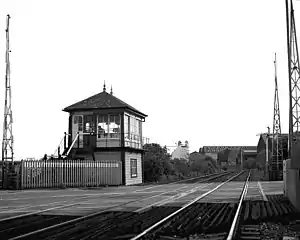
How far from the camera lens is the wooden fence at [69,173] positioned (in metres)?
29.9

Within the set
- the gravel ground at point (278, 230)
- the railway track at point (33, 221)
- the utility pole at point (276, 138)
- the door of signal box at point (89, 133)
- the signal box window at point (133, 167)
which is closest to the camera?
the gravel ground at point (278, 230)

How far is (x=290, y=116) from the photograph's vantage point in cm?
2044

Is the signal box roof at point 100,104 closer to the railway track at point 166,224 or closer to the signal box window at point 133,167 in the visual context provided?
the signal box window at point 133,167

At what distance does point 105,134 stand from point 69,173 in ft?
17.7

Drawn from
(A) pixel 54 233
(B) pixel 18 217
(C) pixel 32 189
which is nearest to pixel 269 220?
(A) pixel 54 233

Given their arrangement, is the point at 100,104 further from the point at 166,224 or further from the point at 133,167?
the point at 166,224

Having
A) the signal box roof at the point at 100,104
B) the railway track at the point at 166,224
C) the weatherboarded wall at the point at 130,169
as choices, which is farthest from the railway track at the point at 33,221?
the signal box roof at the point at 100,104

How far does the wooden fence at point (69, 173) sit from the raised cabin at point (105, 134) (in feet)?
3.59

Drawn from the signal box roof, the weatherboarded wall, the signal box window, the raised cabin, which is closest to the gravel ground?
the raised cabin

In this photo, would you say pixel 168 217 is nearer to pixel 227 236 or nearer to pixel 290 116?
pixel 227 236

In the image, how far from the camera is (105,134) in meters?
35.9

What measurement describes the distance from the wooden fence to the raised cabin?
1.10m

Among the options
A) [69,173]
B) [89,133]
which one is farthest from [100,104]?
[69,173]

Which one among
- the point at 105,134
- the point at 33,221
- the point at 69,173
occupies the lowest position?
the point at 33,221
